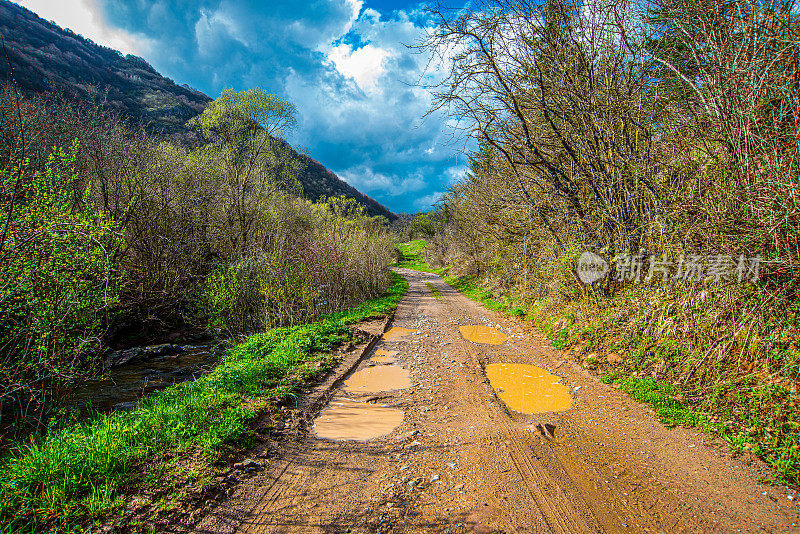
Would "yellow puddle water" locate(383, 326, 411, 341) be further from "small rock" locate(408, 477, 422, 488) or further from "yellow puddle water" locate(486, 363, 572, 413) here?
"small rock" locate(408, 477, 422, 488)

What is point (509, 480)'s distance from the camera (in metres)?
2.89

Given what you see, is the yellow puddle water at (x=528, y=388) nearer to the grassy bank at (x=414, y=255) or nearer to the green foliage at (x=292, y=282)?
the green foliage at (x=292, y=282)

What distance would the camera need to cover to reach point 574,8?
6.56 metres

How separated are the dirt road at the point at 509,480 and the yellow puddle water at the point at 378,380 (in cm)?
61

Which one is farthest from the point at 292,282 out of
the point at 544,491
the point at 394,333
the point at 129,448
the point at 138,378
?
the point at 544,491

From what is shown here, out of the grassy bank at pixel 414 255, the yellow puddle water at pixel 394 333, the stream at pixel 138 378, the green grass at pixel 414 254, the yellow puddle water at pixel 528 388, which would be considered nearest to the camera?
the yellow puddle water at pixel 528 388

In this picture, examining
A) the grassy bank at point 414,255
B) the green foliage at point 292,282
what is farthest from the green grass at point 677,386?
the grassy bank at point 414,255

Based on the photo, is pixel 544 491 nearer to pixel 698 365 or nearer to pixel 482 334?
pixel 698 365

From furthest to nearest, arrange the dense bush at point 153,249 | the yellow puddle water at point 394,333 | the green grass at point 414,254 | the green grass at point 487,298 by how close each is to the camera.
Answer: the green grass at point 414,254, the green grass at point 487,298, the yellow puddle water at point 394,333, the dense bush at point 153,249

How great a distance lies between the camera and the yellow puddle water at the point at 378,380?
5137mm

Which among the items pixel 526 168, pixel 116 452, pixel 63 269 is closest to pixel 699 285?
pixel 526 168

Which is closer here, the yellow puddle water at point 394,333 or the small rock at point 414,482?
the small rock at point 414,482

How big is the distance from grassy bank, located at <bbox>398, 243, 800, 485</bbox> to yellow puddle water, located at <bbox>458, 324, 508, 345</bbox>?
4.73 ft

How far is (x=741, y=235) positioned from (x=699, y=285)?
79 cm
